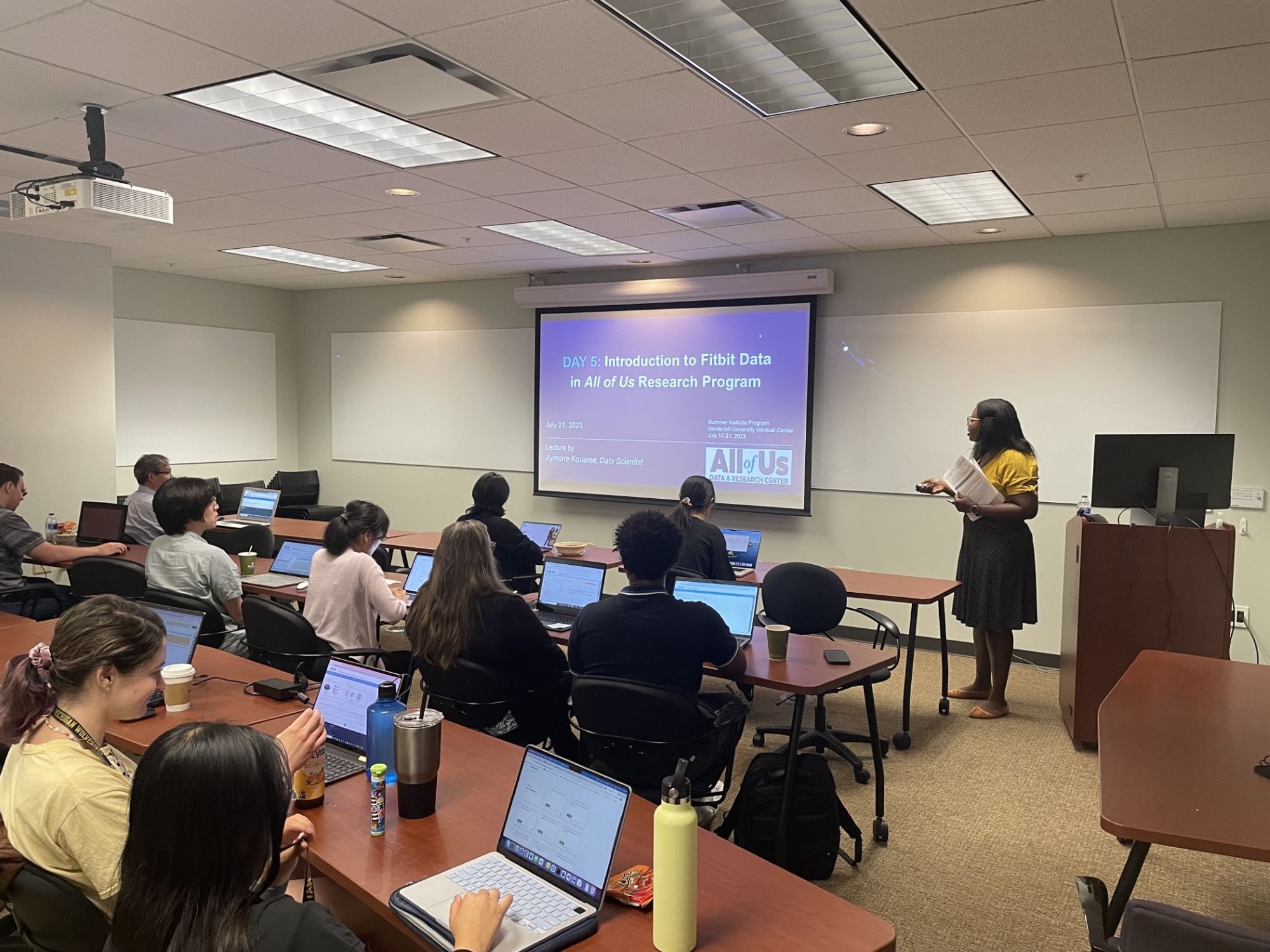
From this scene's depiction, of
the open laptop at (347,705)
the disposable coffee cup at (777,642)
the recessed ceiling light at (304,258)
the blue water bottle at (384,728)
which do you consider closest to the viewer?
the blue water bottle at (384,728)

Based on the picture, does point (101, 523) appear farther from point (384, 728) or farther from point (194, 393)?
point (384, 728)

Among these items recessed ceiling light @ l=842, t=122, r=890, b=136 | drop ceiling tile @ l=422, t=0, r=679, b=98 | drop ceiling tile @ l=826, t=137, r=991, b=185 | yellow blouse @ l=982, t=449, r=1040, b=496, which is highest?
drop ceiling tile @ l=826, t=137, r=991, b=185

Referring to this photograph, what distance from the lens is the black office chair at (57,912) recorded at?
157 centimetres

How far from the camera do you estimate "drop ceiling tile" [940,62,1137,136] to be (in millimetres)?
3111

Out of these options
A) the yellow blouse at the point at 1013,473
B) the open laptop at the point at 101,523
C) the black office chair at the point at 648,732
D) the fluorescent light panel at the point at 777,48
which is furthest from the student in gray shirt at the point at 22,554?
the yellow blouse at the point at 1013,473

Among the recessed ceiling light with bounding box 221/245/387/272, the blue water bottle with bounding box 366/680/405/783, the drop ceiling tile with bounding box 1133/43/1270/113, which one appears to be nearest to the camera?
the blue water bottle with bounding box 366/680/405/783

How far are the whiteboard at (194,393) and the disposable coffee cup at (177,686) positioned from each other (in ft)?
18.9

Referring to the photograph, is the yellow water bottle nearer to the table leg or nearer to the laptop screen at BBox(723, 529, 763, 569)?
the table leg

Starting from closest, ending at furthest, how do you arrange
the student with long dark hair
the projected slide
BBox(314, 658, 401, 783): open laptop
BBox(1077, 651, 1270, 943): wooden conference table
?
1. BBox(1077, 651, 1270, 943): wooden conference table
2. BBox(314, 658, 401, 783): open laptop
3. the student with long dark hair
4. the projected slide

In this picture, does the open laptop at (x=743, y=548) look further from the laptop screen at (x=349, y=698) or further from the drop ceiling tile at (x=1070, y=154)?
the laptop screen at (x=349, y=698)

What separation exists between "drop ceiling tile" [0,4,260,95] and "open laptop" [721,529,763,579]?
11.3 ft

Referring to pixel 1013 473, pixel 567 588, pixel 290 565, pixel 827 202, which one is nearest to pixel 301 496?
pixel 290 565

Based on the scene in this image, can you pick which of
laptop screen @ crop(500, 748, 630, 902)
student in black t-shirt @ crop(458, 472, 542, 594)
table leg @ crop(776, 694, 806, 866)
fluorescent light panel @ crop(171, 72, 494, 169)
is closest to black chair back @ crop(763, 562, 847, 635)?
table leg @ crop(776, 694, 806, 866)

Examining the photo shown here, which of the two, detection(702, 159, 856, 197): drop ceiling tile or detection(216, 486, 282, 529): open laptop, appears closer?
detection(702, 159, 856, 197): drop ceiling tile
